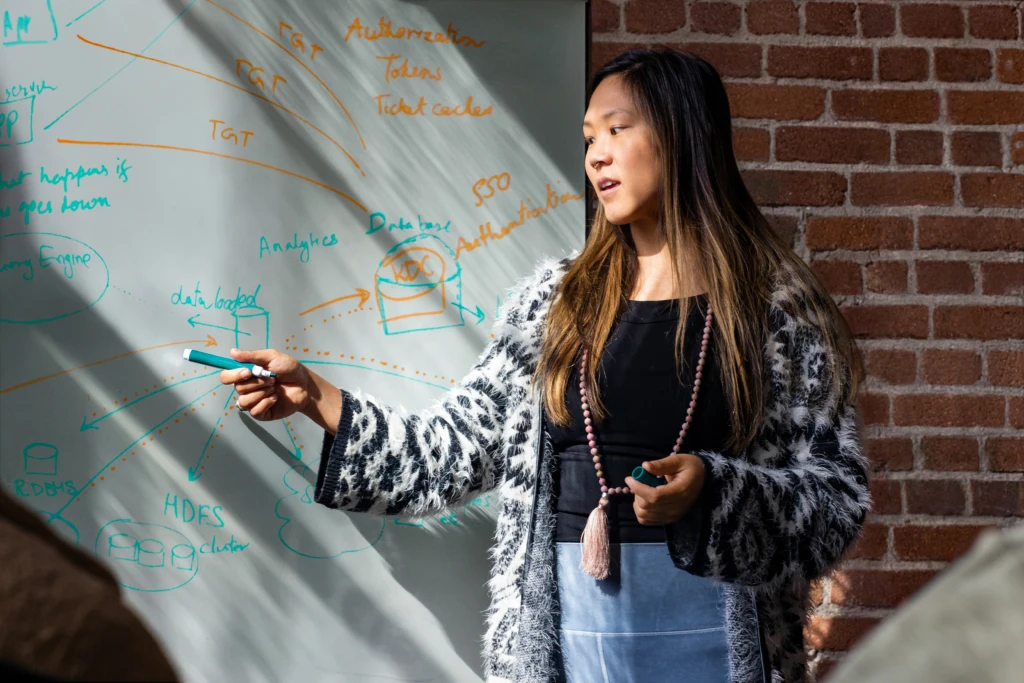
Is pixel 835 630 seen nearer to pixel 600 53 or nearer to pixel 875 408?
pixel 875 408

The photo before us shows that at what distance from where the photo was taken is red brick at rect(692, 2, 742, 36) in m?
2.12

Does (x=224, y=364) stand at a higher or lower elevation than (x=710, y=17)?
lower

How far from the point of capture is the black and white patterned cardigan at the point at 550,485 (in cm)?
139

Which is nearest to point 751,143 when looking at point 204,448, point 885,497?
point 885,497

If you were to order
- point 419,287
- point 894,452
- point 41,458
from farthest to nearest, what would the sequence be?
point 894,452 < point 419,287 < point 41,458

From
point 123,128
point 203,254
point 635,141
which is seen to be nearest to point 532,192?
point 635,141

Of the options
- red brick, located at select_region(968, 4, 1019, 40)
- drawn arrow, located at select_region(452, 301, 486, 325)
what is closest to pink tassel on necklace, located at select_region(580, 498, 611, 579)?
drawn arrow, located at select_region(452, 301, 486, 325)

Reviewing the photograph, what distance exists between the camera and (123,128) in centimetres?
195

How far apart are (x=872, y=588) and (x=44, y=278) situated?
1.87 metres

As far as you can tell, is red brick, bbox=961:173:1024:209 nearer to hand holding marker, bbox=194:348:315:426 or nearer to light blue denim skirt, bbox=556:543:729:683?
light blue denim skirt, bbox=556:543:729:683

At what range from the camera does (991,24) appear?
A: 217 cm

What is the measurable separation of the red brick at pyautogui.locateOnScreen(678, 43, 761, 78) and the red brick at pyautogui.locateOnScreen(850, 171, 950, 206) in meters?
0.33

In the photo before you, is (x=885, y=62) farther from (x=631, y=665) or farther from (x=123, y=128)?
(x=123, y=128)

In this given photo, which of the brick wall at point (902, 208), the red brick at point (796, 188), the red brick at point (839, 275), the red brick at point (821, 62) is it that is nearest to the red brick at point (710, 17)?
the brick wall at point (902, 208)
